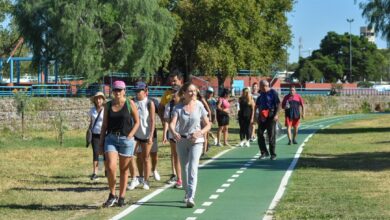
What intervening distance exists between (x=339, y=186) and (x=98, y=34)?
123 ft

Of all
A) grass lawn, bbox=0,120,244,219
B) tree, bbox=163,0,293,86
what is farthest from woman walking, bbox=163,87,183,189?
tree, bbox=163,0,293,86

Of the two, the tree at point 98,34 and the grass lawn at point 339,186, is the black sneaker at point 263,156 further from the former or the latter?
the tree at point 98,34

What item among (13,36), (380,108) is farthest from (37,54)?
(380,108)

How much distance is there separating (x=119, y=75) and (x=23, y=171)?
39.2 m

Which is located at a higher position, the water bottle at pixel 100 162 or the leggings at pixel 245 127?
the leggings at pixel 245 127

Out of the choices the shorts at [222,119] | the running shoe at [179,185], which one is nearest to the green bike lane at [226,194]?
the running shoe at [179,185]

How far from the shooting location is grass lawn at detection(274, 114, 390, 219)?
33.7 ft

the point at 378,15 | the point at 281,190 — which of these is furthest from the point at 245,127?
the point at 378,15

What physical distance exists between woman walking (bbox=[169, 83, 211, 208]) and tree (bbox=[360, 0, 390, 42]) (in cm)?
2943

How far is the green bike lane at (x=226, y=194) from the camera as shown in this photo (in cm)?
1034

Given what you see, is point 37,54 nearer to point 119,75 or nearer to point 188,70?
point 119,75

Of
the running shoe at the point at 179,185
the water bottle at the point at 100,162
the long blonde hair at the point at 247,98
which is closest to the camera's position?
the running shoe at the point at 179,185

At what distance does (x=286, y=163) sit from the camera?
17625 millimetres

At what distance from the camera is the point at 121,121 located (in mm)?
10789
